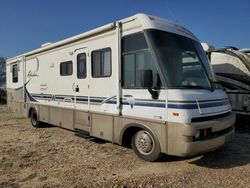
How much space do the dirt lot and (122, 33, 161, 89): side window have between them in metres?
1.70

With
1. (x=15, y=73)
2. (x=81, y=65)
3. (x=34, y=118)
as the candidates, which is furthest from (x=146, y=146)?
(x=15, y=73)

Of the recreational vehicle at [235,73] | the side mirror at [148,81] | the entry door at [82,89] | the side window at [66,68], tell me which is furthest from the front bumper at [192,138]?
the recreational vehicle at [235,73]

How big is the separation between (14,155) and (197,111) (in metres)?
4.41

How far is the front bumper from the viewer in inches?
204

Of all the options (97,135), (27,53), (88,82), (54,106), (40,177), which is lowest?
(40,177)

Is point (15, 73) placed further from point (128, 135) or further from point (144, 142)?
point (144, 142)

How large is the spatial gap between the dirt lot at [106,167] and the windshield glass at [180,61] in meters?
1.67

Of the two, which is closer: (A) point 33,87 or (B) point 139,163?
(B) point 139,163

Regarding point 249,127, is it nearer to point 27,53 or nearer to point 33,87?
point 33,87

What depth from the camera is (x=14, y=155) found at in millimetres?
6789

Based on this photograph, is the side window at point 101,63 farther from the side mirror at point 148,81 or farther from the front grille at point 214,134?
the front grille at point 214,134

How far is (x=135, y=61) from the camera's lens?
612 cm

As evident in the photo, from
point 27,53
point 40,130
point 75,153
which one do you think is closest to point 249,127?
point 75,153

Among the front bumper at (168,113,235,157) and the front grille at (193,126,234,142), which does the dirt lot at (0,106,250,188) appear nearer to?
the front bumper at (168,113,235,157)
